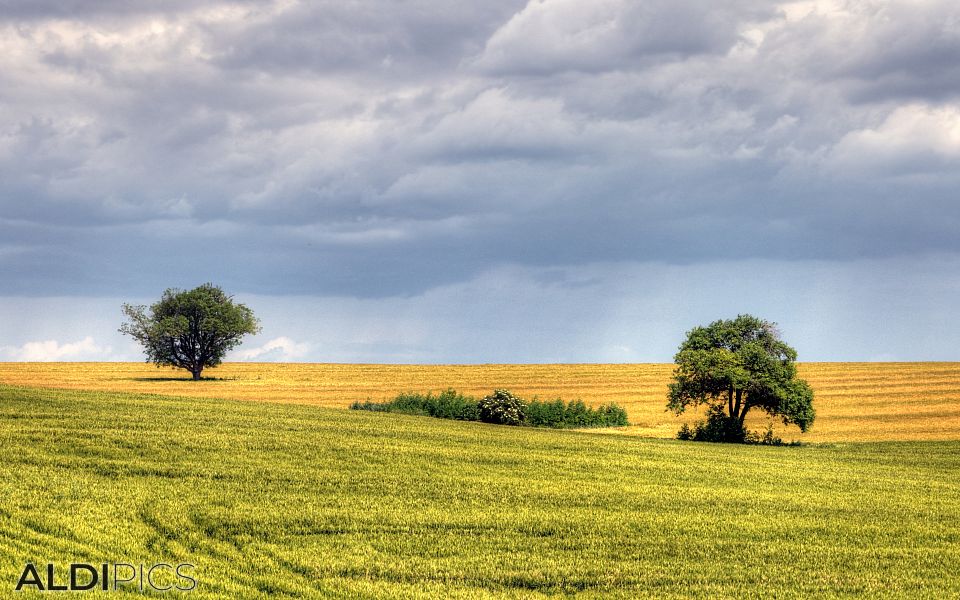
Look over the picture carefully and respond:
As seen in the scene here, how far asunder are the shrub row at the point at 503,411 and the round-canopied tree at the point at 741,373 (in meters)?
6.94

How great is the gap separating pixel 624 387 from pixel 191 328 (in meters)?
52.5

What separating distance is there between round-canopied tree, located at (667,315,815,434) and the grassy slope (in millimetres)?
13662

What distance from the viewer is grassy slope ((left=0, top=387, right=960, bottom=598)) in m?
15.8

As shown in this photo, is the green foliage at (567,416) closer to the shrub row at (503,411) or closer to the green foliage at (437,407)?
the shrub row at (503,411)

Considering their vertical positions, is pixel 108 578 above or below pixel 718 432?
below

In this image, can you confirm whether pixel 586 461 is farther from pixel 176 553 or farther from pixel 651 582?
pixel 176 553

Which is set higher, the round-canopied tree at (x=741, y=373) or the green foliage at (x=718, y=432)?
the round-canopied tree at (x=741, y=373)

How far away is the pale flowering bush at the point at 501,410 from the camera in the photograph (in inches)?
1949

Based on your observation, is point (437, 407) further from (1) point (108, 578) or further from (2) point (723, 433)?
(1) point (108, 578)

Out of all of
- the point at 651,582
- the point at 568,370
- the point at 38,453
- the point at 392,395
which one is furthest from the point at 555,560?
the point at 568,370

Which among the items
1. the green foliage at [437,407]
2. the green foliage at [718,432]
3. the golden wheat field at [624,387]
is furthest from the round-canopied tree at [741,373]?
the green foliage at [437,407]

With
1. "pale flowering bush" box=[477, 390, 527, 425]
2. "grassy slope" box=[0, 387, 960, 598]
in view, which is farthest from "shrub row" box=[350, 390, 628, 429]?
"grassy slope" box=[0, 387, 960, 598]

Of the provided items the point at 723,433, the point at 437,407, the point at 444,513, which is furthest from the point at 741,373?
the point at 444,513

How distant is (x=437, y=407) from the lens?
52750 mm
